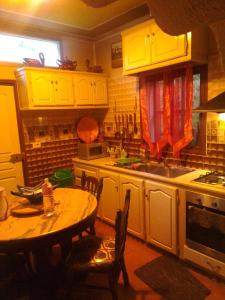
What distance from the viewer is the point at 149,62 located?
2.56 m

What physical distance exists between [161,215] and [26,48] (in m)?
2.74

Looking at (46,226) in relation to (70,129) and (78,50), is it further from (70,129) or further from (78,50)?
(78,50)

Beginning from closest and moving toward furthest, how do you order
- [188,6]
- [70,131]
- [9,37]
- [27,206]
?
[188,6]
[27,206]
[9,37]
[70,131]

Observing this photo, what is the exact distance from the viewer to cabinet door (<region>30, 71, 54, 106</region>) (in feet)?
9.62

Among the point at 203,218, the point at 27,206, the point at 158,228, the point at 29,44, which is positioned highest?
the point at 29,44

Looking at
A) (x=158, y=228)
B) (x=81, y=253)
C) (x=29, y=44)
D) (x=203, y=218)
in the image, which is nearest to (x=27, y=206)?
(x=81, y=253)

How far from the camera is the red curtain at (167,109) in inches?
102

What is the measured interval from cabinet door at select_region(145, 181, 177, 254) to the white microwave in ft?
3.92

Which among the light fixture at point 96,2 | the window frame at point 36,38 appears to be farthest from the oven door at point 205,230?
the window frame at point 36,38

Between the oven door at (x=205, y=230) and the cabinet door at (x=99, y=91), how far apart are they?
2074mm

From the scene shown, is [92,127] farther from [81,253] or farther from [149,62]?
[81,253]

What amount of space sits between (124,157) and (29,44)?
2.02 meters

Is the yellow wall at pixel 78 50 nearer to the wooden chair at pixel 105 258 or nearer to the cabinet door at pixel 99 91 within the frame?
the cabinet door at pixel 99 91

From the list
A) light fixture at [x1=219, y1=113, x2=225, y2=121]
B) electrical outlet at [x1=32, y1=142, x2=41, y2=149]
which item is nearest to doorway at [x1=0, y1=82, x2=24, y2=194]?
electrical outlet at [x1=32, y1=142, x2=41, y2=149]
